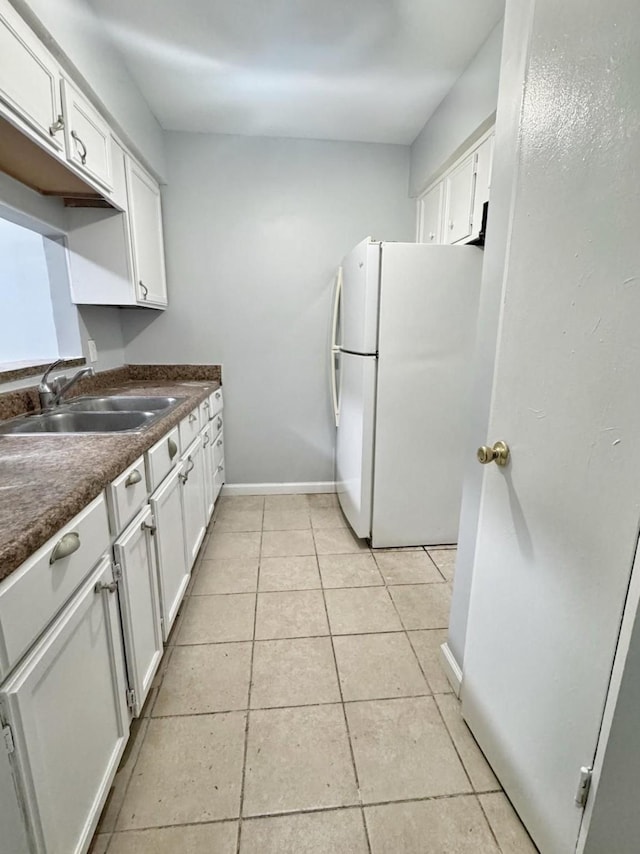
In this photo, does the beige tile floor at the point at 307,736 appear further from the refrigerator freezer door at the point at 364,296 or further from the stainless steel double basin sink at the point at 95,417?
the refrigerator freezer door at the point at 364,296

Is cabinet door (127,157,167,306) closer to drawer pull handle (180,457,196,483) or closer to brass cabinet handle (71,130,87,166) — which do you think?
brass cabinet handle (71,130,87,166)

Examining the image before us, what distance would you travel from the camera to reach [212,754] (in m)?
1.24

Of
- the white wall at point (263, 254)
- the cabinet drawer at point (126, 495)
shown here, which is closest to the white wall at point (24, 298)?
the white wall at point (263, 254)

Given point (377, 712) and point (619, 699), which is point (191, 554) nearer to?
point (377, 712)

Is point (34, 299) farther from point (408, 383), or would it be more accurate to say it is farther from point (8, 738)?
point (8, 738)

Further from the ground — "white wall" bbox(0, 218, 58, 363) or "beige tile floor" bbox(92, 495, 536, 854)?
"white wall" bbox(0, 218, 58, 363)

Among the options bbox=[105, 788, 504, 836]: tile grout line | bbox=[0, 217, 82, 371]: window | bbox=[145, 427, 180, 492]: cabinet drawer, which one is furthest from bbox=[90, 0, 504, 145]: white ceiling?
bbox=[105, 788, 504, 836]: tile grout line

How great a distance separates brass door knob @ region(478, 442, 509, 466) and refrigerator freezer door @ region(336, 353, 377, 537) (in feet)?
3.90

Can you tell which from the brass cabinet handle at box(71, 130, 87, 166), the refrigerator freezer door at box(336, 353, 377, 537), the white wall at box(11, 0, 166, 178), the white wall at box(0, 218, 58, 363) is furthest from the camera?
the refrigerator freezer door at box(336, 353, 377, 537)

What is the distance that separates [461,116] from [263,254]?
56.6 inches

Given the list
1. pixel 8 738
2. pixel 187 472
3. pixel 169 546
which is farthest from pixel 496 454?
pixel 187 472

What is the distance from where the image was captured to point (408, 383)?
7.35 ft

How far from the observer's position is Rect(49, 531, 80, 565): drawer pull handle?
78cm

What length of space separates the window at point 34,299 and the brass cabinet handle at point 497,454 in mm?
2082
